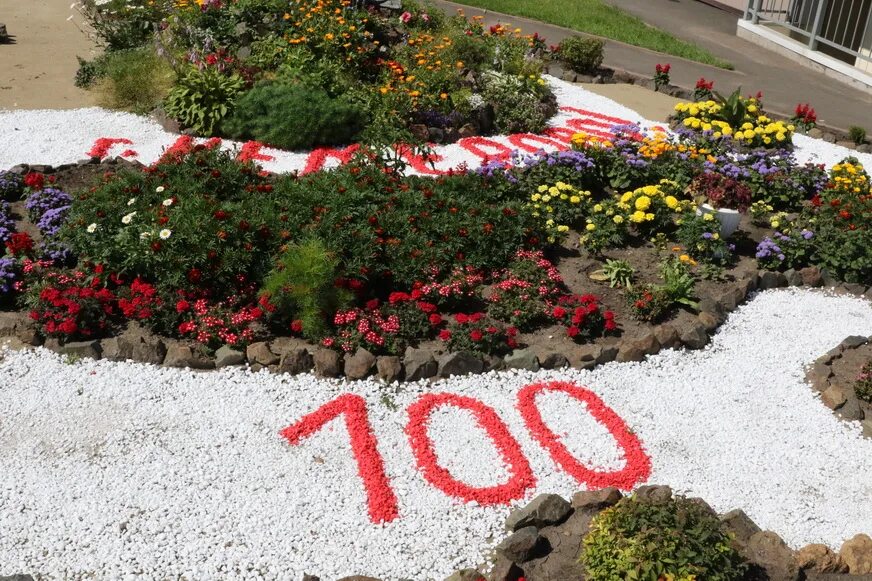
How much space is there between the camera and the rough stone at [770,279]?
324 inches

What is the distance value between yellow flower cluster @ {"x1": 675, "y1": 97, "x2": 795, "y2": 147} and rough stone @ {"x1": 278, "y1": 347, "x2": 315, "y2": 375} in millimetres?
6901

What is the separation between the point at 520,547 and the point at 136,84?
9.50 meters

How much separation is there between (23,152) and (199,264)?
467 cm

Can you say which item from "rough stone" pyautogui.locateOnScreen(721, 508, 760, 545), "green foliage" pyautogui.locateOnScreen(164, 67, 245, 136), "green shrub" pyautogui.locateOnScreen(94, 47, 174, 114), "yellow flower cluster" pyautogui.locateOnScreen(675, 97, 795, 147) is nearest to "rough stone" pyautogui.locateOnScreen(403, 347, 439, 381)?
"rough stone" pyautogui.locateOnScreen(721, 508, 760, 545)

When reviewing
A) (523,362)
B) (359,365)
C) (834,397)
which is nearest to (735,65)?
(834,397)

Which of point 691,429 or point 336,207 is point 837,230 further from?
point 336,207

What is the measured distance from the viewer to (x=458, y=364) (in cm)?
654

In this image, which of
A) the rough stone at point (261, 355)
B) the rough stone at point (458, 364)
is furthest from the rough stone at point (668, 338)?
the rough stone at point (261, 355)

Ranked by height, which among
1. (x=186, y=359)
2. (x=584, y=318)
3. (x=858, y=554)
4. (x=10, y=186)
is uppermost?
(x=10, y=186)

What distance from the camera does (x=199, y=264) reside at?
273 inches

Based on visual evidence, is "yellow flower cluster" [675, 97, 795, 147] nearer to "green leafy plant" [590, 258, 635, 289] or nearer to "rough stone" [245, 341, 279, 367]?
"green leafy plant" [590, 258, 635, 289]

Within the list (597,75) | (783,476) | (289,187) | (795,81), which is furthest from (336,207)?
(795,81)

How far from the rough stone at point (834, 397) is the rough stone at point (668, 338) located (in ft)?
3.87

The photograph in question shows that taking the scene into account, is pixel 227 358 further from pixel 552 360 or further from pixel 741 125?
pixel 741 125
